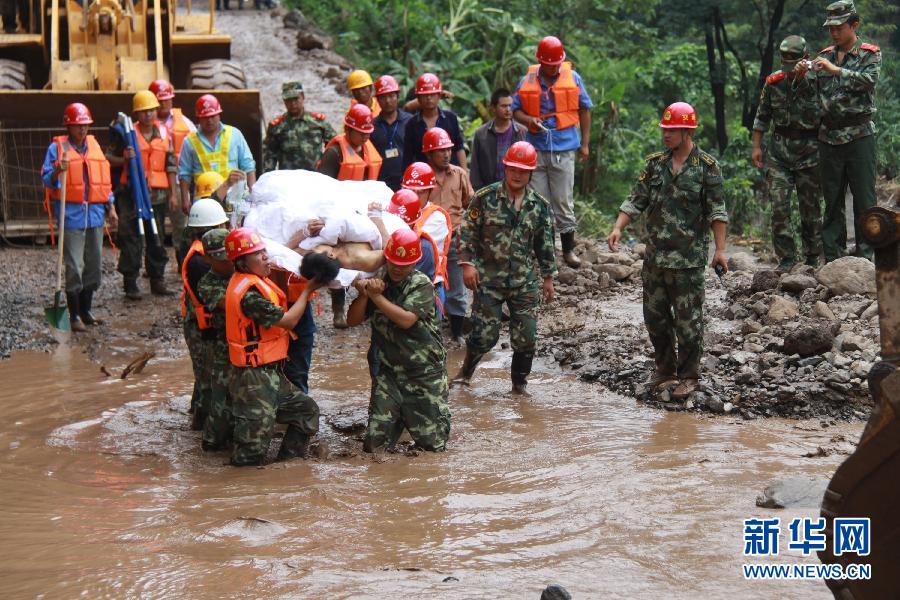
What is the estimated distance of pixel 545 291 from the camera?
26.7 ft

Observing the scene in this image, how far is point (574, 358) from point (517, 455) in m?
2.54

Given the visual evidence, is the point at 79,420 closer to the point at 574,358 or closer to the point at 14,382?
the point at 14,382

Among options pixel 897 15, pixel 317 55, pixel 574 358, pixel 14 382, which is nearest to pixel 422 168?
pixel 574 358

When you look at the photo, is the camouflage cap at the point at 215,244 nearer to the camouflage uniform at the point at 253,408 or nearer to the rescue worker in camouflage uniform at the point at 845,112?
the camouflage uniform at the point at 253,408

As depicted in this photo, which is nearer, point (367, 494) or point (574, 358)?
point (367, 494)

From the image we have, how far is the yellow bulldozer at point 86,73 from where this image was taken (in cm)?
1247

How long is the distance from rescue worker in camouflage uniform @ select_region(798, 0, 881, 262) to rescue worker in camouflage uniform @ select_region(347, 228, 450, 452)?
431 cm

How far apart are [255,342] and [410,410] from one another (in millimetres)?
1030

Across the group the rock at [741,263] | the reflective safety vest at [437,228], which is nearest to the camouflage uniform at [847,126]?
the rock at [741,263]

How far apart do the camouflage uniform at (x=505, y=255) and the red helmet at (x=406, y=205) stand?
1.51 feet

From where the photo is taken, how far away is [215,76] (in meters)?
13.7

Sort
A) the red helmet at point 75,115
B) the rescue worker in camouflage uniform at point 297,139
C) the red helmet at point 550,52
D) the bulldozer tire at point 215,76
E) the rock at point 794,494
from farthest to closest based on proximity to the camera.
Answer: the bulldozer tire at point 215,76
the rescue worker in camouflage uniform at point 297,139
the red helmet at point 550,52
the red helmet at point 75,115
the rock at point 794,494

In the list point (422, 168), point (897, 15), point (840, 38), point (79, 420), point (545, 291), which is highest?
point (897, 15)

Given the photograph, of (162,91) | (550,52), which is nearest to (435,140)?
(550,52)
